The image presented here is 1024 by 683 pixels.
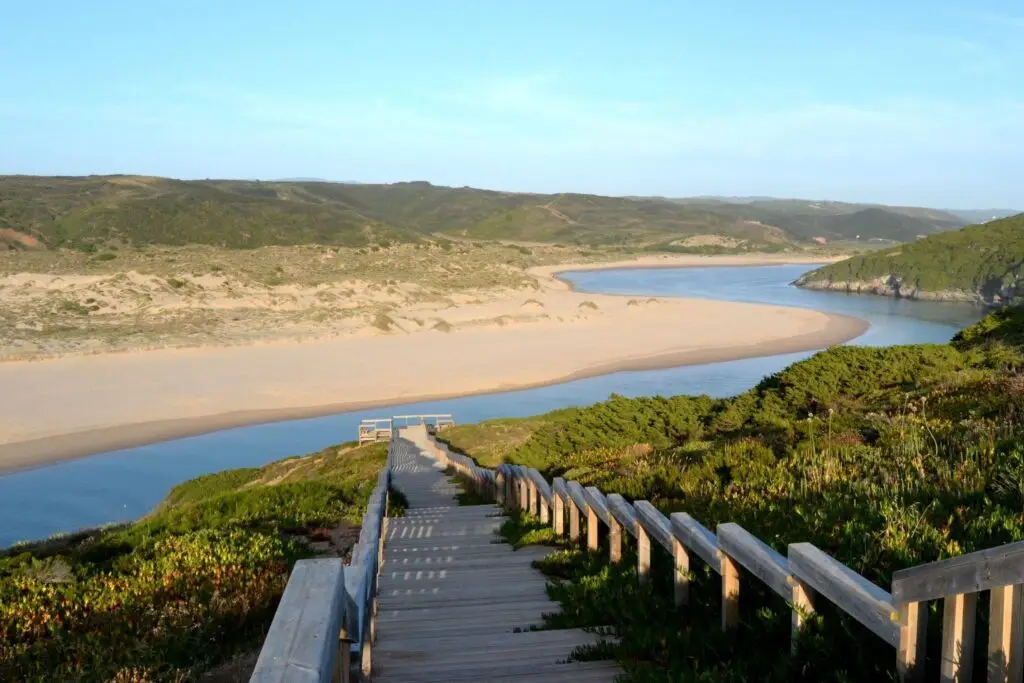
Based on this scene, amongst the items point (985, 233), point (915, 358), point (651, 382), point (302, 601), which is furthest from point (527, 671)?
point (985, 233)

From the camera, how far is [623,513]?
5488 mm

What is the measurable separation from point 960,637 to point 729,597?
4.79ft

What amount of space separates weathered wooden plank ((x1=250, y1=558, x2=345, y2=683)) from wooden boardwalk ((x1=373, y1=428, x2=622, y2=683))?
136cm

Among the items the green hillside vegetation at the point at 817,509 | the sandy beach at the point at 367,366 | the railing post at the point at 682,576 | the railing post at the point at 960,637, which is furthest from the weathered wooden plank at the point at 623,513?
the sandy beach at the point at 367,366

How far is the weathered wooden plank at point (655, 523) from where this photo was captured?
15.8 feet

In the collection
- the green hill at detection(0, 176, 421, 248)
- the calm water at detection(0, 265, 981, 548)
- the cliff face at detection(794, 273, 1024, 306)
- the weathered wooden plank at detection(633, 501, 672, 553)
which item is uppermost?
the green hill at detection(0, 176, 421, 248)

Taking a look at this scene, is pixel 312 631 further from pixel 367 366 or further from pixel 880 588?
pixel 367 366

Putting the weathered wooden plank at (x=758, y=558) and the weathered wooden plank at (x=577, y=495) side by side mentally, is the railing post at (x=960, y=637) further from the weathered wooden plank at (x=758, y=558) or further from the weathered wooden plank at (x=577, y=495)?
the weathered wooden plank at (x=577, y=495)

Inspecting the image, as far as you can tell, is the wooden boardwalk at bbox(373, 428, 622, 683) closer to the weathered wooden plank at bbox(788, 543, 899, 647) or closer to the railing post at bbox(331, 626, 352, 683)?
the railing post at bbox(331, 626, 352, 683)

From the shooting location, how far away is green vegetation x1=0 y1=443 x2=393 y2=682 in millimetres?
4980

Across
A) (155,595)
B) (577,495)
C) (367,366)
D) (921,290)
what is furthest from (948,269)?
(155,595)

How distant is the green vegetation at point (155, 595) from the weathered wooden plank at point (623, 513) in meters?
2.48

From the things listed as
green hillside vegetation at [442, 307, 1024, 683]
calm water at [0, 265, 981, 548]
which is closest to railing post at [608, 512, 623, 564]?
green hillside vegetation at [442, 307, 1024, 683]

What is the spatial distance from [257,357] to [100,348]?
23.7 feet
